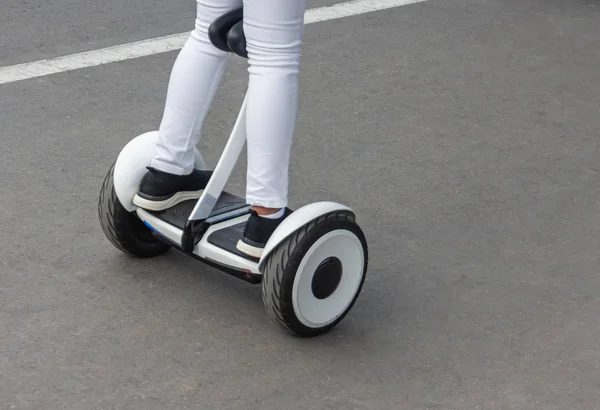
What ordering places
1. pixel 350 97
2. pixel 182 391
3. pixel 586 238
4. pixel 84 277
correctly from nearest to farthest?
pixel 182 391 → pixel 84 277 → pixel 586 238 → pixel 350 97

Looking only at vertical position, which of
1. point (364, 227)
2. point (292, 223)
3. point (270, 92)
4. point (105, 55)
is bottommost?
point (105, 55)

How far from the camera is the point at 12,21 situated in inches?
229

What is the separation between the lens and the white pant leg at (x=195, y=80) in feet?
10.6

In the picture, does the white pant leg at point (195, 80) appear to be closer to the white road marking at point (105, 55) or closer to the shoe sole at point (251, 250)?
the shoe sole at point (251, 250)

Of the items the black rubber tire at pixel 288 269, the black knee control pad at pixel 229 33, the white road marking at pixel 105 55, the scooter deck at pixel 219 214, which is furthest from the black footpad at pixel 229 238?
the white road marking at pixel 105 55

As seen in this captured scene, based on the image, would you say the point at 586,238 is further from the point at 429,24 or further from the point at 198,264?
the point at 429,24

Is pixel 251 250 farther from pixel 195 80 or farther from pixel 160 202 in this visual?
pixel 195 80

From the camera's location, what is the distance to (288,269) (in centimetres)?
303

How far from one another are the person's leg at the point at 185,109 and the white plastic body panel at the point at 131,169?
0.03 metres

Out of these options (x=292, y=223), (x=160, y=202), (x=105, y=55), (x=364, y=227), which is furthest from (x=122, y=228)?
(x=105, y=55)

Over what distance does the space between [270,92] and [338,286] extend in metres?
0.59

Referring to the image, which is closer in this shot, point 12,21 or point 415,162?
point 415,162

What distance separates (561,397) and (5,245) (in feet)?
5.97

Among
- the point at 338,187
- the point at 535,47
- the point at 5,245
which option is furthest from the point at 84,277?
the point at 535,47
